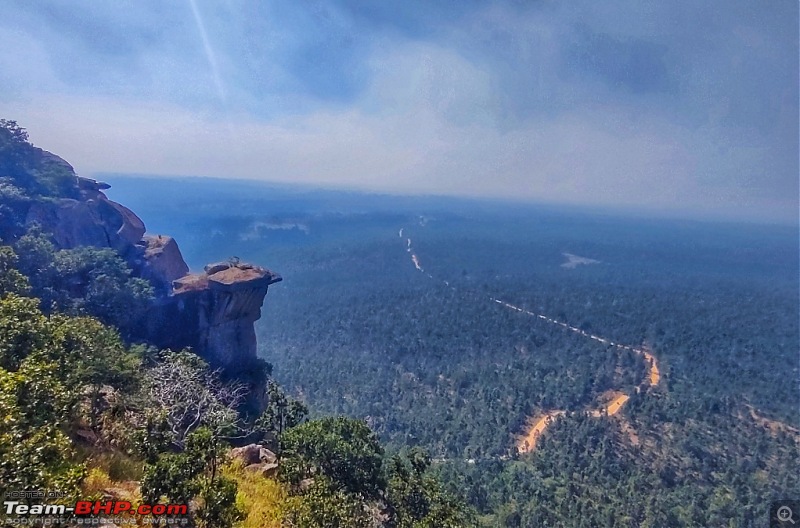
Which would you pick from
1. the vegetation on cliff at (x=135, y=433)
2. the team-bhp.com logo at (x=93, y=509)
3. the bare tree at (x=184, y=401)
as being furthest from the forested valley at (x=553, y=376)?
the team-bhp.com logo at (x=93, y=509)

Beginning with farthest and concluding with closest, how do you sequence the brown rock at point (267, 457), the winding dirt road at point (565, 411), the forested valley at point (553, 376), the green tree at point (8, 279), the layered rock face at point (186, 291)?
1. the winding dirt road at point (565, 411)
2. the forested valley at point (553, 376)
3. the layered rock face at point (186, 291)
4. the brown rock at point (267, 457)
5. the green tree at point (8, 279)

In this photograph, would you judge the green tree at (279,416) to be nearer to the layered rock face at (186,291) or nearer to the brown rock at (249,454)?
the brown rock at (249,454)

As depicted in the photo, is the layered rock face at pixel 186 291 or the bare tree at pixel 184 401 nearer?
the bare tree at pixel 184 401

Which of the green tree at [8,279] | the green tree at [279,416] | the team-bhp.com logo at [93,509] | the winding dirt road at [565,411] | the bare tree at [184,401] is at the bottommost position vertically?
the winding dirt road at [565,411]

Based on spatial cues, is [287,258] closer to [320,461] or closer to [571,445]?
[571,445]

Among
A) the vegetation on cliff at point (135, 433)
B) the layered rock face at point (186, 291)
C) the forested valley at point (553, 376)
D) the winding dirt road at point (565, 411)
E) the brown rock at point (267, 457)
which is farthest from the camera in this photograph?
the winding dirt road at point (565, 411)

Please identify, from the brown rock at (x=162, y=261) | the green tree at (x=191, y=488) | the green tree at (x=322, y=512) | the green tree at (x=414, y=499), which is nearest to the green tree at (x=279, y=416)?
the green tree at (x=414, y=499)

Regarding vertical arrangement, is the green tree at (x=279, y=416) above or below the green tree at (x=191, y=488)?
below

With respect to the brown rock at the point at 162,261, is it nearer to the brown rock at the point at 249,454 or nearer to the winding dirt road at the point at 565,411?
the brown rock at the point at 249,454

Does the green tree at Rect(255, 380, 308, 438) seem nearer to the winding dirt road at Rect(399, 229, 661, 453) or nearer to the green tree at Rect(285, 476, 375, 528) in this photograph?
the green tree at Rect(285, 476, 375, 528)
